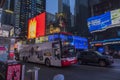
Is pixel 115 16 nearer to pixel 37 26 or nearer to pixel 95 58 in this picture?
pixel 37 26

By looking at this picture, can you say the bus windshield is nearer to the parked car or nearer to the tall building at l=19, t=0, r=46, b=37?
the parked car

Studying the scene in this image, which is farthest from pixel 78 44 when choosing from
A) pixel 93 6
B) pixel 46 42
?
pixel 46 42

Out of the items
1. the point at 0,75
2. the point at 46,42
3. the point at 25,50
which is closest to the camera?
the point at 0,75

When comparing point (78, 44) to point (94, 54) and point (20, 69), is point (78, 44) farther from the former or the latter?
Answer: point (20, 69)

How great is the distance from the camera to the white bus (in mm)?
17453

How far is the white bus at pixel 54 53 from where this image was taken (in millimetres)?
17453

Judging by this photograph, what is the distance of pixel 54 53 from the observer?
1823 cm

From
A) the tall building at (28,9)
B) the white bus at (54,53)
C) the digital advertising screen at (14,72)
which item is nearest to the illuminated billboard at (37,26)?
the white bus at (54,53)

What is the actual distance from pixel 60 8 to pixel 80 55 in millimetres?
72928

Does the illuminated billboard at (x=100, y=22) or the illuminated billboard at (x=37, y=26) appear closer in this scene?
the illuminated billboard at (x=37, y=26)

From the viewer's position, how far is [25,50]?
25219mm

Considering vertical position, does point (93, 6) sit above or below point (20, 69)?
above

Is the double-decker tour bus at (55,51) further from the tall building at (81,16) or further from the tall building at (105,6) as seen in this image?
the tall building at (81,16)

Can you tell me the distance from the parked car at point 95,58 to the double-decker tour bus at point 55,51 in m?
2.55
